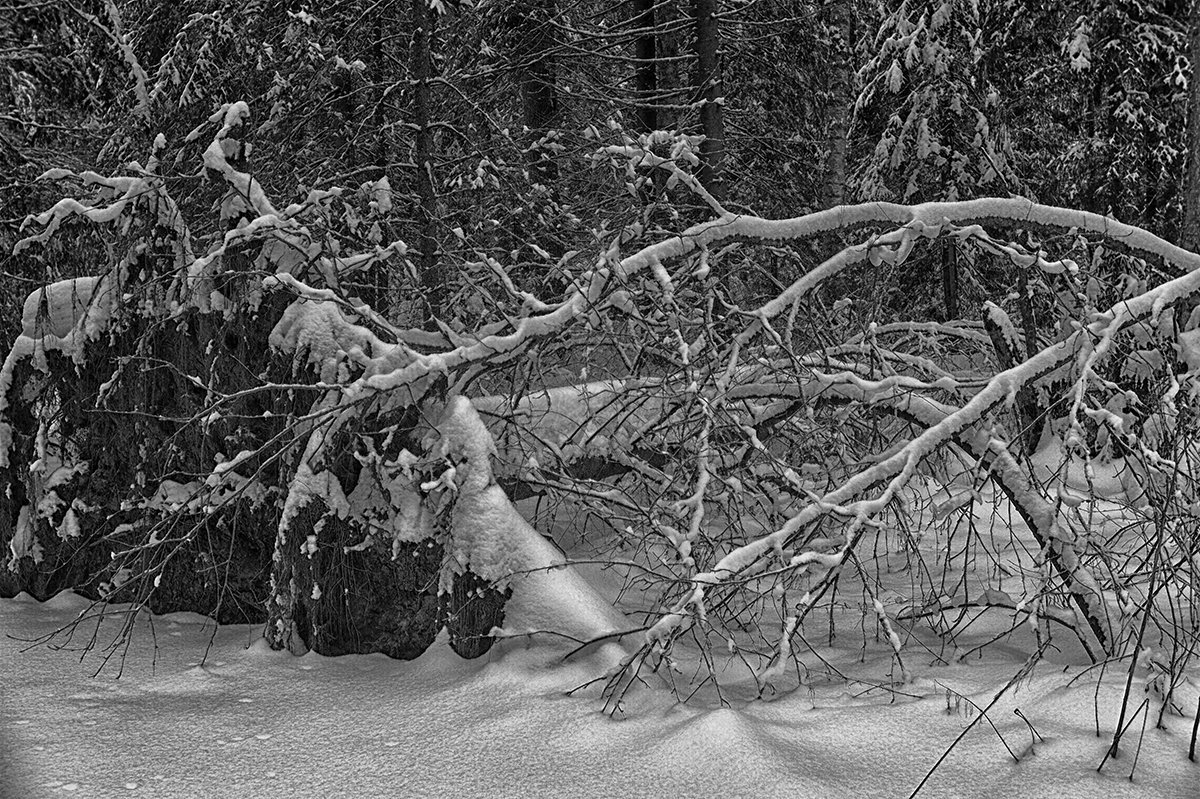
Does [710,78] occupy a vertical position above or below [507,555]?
above

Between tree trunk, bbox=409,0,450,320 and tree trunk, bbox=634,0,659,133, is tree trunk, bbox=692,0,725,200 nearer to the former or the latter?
tree trunk, bbox=634,0,659,133

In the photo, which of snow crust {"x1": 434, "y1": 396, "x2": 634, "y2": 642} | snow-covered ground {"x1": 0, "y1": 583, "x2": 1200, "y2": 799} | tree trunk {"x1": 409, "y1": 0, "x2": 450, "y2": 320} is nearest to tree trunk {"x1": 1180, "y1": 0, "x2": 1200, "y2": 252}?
snow-covered ground {"x1": 0, "y1": 583, "x2": 1200, "y2": 799}

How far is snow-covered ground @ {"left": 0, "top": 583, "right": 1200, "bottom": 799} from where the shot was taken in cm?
301

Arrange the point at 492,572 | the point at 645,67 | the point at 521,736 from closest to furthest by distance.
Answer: the point at 521,736
the point at 492,572
the point at 645,67

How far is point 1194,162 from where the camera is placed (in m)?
8.60

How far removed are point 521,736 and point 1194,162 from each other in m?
8.18

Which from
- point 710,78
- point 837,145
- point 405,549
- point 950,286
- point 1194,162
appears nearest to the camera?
point 405,549

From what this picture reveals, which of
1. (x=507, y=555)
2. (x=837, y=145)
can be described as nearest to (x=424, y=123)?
(x=507, y=555)

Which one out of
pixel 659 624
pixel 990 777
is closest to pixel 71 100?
pixel 659 624

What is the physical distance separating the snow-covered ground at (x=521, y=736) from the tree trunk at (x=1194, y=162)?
6155mm

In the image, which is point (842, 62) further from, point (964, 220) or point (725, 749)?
point (725, 749)

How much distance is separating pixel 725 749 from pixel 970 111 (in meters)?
13.2

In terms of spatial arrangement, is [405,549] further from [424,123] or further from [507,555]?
[424,123]

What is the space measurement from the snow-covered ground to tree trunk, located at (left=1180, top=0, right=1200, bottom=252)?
6.16 m
